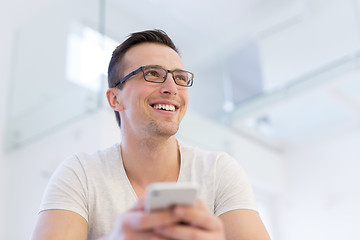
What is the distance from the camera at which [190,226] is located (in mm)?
708

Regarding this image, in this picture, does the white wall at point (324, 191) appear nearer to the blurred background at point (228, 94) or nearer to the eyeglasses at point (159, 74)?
the blurred background at point (228, 94)

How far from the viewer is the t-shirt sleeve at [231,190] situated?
1.16 metres

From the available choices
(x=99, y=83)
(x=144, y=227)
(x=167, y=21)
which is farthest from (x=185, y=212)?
(x=167, y=21)

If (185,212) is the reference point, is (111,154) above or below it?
above

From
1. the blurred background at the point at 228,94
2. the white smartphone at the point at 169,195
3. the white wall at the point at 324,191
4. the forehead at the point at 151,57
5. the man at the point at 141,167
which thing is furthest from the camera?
the white wall at the point at 324,191

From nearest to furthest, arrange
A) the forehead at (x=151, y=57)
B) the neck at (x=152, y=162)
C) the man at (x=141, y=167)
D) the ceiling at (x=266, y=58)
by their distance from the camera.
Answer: the man at (x=141, y=167)
the neck at (x=152, y=162)
the forehead at (x=151, y=57)
the ceiling at (x=266, y=58)

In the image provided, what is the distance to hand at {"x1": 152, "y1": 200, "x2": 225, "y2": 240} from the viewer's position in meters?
0.69

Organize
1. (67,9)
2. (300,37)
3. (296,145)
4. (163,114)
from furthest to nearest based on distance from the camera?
(296,145)
(300,37)
(67,9)
(163,114)

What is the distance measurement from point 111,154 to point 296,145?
370 cm

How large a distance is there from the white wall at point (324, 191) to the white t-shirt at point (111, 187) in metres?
3.32

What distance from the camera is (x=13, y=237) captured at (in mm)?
2607

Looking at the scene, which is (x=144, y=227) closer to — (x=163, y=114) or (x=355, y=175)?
(x=163, y=114)

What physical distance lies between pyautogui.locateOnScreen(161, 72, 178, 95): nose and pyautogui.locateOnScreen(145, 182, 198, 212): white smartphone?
0.67 metres

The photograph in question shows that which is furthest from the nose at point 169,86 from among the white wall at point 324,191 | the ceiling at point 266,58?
the white wall at point 324,191
